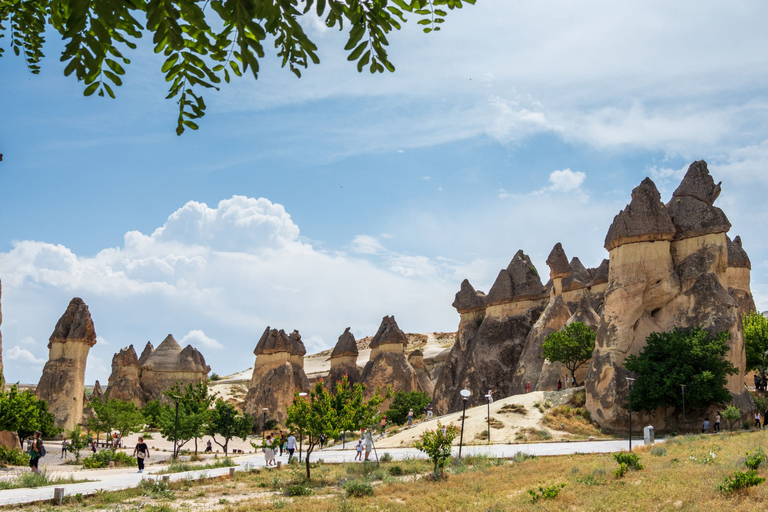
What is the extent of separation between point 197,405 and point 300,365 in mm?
24939

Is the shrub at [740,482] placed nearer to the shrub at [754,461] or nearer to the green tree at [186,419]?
the shrub at [754,461]

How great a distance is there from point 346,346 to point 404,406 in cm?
1422

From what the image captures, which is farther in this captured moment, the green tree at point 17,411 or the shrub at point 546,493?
the green tree at point 17,411

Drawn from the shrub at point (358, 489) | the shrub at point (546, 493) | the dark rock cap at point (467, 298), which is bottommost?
the shrub at point (358, 489)

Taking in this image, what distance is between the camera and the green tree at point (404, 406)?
42.2 metres

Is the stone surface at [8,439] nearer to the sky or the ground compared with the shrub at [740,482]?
nearer to the ground

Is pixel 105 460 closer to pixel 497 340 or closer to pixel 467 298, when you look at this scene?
pixel 497 340

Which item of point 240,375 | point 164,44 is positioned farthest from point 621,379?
point 240,375

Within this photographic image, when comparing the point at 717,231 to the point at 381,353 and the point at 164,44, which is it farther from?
the point at 164,44

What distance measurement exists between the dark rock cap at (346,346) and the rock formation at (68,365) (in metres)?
20.2

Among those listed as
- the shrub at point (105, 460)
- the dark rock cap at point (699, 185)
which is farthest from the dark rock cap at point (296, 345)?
the dark rock cap at point (699, 185)

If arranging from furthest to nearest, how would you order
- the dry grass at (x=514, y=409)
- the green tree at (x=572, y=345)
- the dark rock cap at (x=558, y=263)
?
the dark rock cap at (x=558, y=263)
the green tree at (x=572, y=345)
the dry grass at (x=514, y=409)

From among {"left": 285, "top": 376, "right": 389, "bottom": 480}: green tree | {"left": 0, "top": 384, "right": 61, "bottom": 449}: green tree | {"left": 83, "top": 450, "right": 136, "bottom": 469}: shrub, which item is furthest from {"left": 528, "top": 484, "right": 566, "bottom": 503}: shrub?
{"left": 0, "top": 384, "right": 61, "bottom": 449}: green tree

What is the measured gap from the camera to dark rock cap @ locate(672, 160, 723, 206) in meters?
32.2
